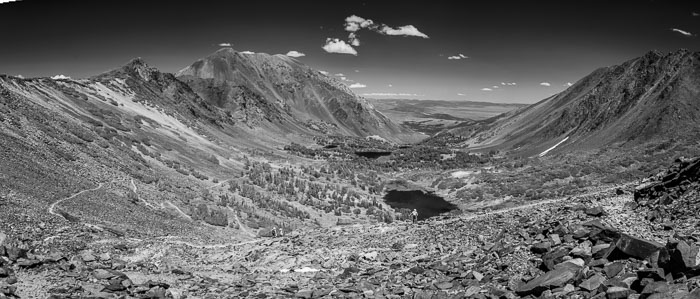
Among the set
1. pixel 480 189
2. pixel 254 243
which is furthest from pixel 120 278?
pixel 480 189

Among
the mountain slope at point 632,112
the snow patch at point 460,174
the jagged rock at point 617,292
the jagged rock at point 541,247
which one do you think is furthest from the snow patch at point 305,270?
the mountain slope at point 632,112

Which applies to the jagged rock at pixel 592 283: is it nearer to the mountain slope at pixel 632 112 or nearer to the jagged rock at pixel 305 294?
the jagged rock at pixel 305 294

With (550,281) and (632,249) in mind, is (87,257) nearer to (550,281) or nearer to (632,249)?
(550,281)

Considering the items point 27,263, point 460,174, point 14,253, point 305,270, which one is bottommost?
point 460,174

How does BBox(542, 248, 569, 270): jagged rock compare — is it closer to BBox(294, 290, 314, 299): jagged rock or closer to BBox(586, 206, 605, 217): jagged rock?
BBox(586, 206, 605, 217): jagged rock

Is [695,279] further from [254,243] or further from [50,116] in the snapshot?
[50,116]

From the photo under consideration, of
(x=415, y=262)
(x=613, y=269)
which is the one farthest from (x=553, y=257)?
(x=415, y=262)
